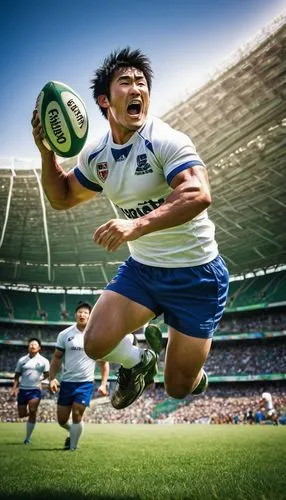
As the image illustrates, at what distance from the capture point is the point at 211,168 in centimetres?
2448

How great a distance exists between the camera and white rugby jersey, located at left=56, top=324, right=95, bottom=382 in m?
7.85

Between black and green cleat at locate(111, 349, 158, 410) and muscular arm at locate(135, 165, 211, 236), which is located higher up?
muscular arm at locate(135, 165, 211, 236)

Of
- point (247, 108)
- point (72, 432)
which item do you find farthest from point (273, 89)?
point (72, 432)

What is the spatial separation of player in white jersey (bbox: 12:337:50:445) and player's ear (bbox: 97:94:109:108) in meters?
7.41

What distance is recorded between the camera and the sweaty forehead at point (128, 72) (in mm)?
3712

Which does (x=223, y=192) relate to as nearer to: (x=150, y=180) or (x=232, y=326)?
(x=232, y=326)

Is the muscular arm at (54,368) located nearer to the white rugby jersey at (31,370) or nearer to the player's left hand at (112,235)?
the white rugby jersey at (31,370)

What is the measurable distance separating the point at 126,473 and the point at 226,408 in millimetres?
28453

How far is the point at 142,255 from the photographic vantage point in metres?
3.94

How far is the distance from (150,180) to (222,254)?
32.3 metres

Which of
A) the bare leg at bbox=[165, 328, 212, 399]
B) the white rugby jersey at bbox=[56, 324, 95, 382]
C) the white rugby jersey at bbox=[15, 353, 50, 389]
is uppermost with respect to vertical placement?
the bare leg at bbox=[165, 328, 212, 399]

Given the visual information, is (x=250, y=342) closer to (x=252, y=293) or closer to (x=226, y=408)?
(x=252, y=293)

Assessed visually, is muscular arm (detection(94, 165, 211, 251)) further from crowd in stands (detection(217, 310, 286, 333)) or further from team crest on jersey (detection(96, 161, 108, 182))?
crowd in stands (detection(217, 310, 286, 333))

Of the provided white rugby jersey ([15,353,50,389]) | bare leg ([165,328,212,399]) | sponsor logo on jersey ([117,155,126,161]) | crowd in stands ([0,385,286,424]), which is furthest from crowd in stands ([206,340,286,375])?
sponsor logo on jersey ([117,155,126,161])
